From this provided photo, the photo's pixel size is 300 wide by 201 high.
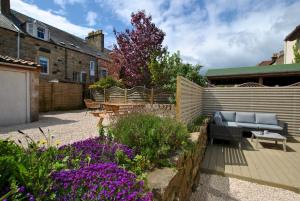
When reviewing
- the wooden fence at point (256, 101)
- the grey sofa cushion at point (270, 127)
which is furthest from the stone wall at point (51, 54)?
the grey sofa cushion at point (270, 127)

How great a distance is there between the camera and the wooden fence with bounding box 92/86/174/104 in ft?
39.8

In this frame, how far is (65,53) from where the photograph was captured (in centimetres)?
1694

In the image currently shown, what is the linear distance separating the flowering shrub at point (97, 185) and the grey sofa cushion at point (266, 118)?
25.3 ft

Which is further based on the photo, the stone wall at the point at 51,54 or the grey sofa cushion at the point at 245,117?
the stone wall at the point at 51,54

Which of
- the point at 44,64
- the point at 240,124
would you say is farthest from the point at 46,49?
the point at 240,124

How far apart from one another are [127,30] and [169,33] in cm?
317

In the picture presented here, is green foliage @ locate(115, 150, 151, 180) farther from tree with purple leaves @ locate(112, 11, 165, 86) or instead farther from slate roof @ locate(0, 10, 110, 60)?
slate roof @ locate(0, 10, 110, 60)

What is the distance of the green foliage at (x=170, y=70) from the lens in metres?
11.5

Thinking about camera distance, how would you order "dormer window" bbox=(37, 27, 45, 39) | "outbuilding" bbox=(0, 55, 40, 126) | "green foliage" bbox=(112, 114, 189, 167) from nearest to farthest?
"green foliage" bbox=(112, 114, 189, 167)
"outbuilding" bbox=(0, 55, 40, 126)
"dormer window" bbox=(37, 27, 45, 39)

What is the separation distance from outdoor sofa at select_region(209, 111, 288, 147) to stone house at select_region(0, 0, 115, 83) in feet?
34.9

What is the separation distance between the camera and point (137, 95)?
12.8m

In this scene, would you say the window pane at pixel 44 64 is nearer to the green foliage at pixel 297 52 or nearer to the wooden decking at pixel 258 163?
the wooden decking at pixel 258 163

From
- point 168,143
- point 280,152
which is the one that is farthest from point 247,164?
point 168,143

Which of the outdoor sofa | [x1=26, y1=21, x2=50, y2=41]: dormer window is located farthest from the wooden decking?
[x1=26, y1=21, x2=50, y2=41]: dormer window
